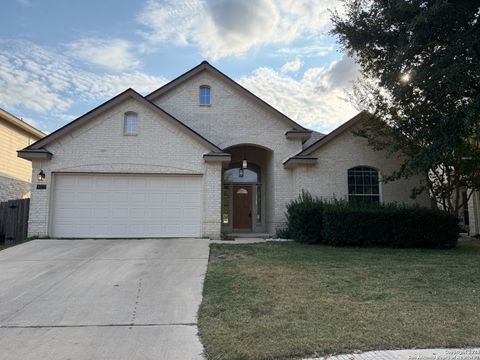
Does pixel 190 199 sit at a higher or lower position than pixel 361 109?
lower

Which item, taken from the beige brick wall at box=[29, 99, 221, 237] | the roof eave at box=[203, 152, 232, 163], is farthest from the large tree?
the beige brick wall at box=[29, 99, 221, 237]

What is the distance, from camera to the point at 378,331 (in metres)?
5.04

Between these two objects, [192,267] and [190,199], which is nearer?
[192,267]

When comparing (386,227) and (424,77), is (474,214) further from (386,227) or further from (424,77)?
(424,77)

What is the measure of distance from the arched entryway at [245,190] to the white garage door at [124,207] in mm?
4547

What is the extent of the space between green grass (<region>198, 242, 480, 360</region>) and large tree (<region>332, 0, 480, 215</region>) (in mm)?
4091

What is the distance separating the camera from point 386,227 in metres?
13.3

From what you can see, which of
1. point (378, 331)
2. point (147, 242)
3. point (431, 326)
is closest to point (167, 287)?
point (378, 331)

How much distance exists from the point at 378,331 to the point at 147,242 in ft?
31.2

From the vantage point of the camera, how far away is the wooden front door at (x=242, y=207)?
19.1 meters

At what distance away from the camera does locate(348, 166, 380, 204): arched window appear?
16.3m

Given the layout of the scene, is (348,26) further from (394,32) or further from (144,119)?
(144,119)

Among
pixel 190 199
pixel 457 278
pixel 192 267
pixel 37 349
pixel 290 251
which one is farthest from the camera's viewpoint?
pixel 190 199

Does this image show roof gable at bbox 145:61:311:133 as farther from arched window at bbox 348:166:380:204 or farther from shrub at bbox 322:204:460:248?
shrub at bbox 322:204:460:248
